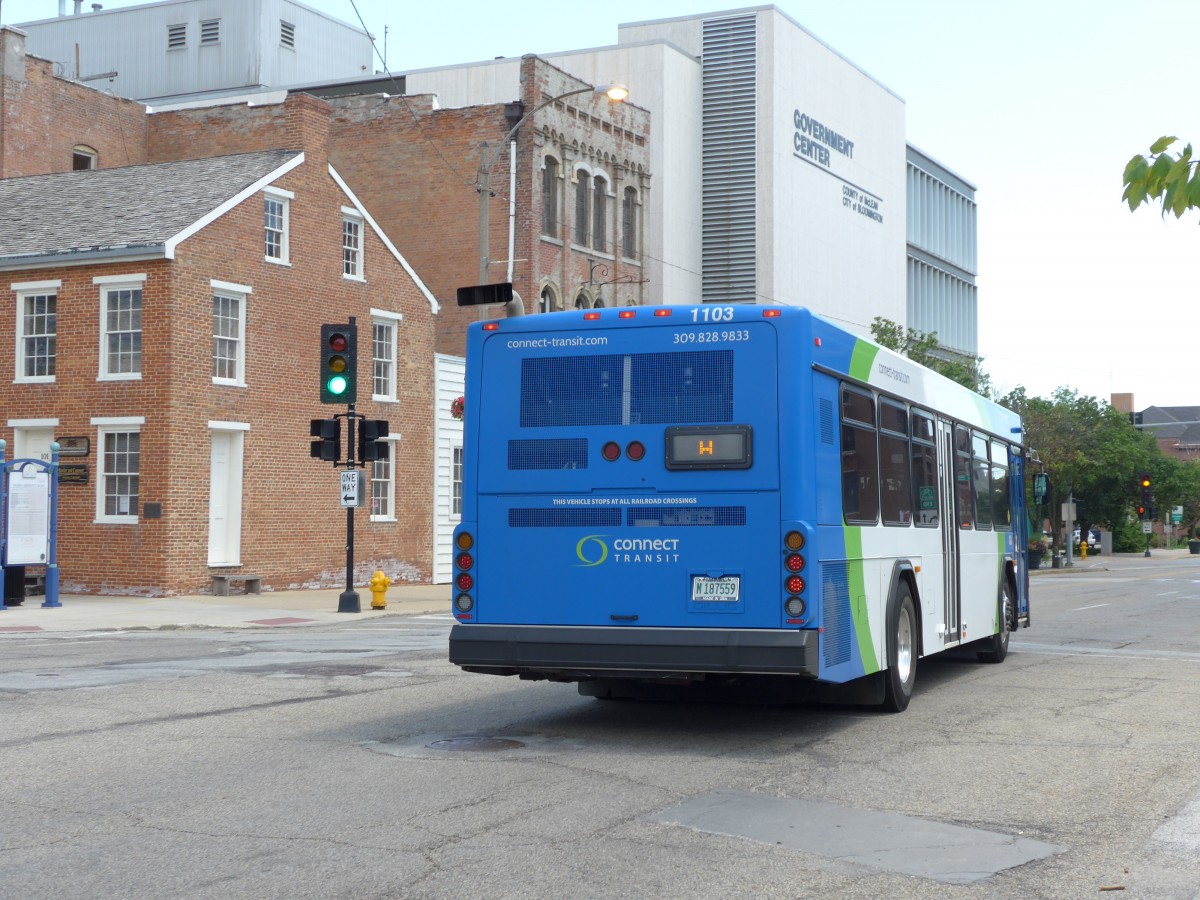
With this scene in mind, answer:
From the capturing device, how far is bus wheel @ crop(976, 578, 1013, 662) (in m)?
16.8

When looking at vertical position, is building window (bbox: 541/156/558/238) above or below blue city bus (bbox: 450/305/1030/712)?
above

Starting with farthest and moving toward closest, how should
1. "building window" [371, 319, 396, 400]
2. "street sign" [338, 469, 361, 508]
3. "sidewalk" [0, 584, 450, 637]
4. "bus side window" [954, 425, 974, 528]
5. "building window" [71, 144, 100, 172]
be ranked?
"building window" [71, 144, 100, 172], "building window" [371, 319, 396, 400], "street sign" [338, 469, 361, 508], "sidewalk" [0, 584, 450, 637], "bus side window" [954, 425, 974, 528]

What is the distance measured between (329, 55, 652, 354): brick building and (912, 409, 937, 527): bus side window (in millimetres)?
26083

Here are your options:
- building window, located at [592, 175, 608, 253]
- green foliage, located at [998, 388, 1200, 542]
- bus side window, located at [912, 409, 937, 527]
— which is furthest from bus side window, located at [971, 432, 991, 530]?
green foliage, located at [998, 388, 1200, 542]

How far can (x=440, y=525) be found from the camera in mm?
35344

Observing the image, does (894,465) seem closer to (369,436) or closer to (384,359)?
(369,436)

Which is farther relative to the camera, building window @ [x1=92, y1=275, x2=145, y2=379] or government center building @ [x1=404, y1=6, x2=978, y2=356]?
government center building @ [x1=404, y1=6, x2=978, y2=356]

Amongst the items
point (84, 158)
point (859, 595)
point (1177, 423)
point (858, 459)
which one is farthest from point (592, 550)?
point (1177, 423)

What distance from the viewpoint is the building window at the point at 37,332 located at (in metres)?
28.4

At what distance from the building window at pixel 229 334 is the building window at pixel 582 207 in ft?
50.8

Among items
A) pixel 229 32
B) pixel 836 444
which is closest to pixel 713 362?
pixel 836 444

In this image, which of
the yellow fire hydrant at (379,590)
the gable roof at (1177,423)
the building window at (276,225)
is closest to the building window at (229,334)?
the building window at (276,225)

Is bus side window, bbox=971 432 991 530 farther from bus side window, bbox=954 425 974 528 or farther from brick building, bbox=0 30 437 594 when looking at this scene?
brick building, bbox=0 30 437 594

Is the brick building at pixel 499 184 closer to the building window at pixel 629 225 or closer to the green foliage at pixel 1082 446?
the building window at pixel 629 225
